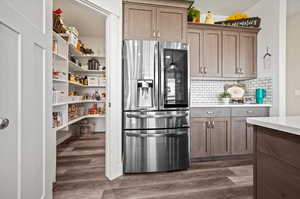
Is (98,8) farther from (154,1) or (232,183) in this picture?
(232,183)

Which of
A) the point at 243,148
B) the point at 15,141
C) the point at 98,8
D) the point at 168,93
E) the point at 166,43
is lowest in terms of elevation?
the point at 243,148

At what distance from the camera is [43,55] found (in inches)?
48.3

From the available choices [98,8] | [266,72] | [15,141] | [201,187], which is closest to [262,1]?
[266,72]

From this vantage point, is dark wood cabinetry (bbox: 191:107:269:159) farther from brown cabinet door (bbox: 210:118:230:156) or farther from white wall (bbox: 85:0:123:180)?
white wall (bbox: 85:0:123:180)

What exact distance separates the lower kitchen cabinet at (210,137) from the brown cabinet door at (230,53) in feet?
3.09

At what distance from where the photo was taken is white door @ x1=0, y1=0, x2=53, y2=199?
783mm

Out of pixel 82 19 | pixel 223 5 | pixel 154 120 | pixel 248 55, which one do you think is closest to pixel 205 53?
pixel 248 55

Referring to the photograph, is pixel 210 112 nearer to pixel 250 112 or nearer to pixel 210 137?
pixel 210 137

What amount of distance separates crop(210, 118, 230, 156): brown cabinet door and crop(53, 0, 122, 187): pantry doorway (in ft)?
4.92

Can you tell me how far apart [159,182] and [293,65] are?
2.96 m

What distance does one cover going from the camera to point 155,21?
2.23 metres

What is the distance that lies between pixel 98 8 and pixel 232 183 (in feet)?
8.74

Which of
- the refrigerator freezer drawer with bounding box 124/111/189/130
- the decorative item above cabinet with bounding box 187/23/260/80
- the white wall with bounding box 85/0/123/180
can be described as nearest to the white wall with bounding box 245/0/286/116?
the decorative item above cabinet with bounding box 187/23/260/80

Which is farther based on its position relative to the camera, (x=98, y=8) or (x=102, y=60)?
(x=102, y=60)
